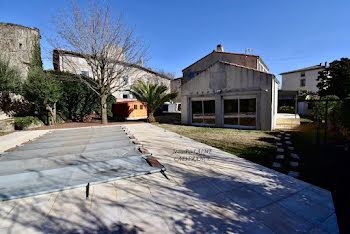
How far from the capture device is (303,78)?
139ft

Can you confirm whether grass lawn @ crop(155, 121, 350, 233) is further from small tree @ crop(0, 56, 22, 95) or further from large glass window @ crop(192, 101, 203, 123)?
small tree @ crop(0, 56, 22, 95)

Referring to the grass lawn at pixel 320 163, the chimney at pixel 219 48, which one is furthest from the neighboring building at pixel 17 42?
the grass lawn at pixel 320 163

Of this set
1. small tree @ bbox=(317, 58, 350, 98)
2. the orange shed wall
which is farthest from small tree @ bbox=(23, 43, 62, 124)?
small tree @ bbox=(317, 58, 350, 98)

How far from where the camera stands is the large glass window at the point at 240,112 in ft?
37.8

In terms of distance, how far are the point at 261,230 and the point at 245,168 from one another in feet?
7.65

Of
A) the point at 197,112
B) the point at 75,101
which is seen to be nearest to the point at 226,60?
the point at 197,112

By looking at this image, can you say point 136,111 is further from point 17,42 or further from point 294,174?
point 294,174

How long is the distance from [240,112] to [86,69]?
2124cm

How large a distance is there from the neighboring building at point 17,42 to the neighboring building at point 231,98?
22202 millimetres

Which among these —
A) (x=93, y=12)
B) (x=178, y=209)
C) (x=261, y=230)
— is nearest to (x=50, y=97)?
(x=93, y=12)

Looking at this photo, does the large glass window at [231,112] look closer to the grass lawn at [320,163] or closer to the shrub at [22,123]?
the grass lawn at [320,163]

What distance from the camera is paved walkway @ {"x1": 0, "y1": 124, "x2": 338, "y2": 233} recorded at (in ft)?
7.77

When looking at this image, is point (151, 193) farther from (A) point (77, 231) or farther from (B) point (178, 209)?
(A) point (77, 231)

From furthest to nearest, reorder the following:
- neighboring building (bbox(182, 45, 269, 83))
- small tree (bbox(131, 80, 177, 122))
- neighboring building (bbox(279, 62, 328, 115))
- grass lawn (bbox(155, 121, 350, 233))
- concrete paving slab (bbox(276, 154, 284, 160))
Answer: neighboring building (bbox(279, 62, 328, 115)) < neighboring building (bbox(182, 45, 269, 83)) < small tree (bbox(131, 80, 177, 122)) < concrete paving slab (bbox(276, 154, 284, 160)) < grass lawn (bbox(155, 121, 350, 233))
